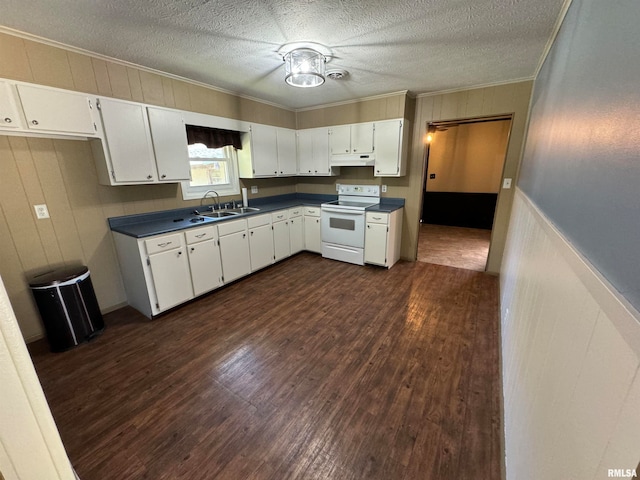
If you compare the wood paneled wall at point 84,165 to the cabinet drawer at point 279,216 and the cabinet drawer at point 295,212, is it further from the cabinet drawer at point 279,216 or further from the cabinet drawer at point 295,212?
the cabinet drawer at point 295,212

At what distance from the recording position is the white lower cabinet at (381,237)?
12.3 ft

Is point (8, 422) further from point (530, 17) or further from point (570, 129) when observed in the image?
point (530, 17)

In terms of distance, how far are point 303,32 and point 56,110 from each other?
2108 millimetres

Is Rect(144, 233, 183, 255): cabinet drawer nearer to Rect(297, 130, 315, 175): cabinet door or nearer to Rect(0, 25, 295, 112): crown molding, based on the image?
Rect(0, 25, 295, 112): crown molding

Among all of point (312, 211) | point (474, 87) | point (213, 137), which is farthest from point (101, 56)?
point (474, 87)

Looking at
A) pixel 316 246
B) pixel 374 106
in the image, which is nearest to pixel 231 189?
pixel 316 246

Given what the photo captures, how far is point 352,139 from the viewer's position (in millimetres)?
4051

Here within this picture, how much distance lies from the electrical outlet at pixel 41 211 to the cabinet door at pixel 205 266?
119 cm

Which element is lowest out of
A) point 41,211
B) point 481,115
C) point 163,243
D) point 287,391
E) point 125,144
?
point 287,391

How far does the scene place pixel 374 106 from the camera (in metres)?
3.86

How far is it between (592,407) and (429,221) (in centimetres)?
671

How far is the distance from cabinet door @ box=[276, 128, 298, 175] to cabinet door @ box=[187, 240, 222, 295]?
1853mm

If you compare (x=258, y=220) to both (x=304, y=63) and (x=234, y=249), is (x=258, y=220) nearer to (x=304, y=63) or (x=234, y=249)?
(x=234, y=249)

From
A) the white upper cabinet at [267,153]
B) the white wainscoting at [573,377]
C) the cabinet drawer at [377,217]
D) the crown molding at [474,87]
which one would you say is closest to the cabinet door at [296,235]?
the white upper cabinet at [267,153]
